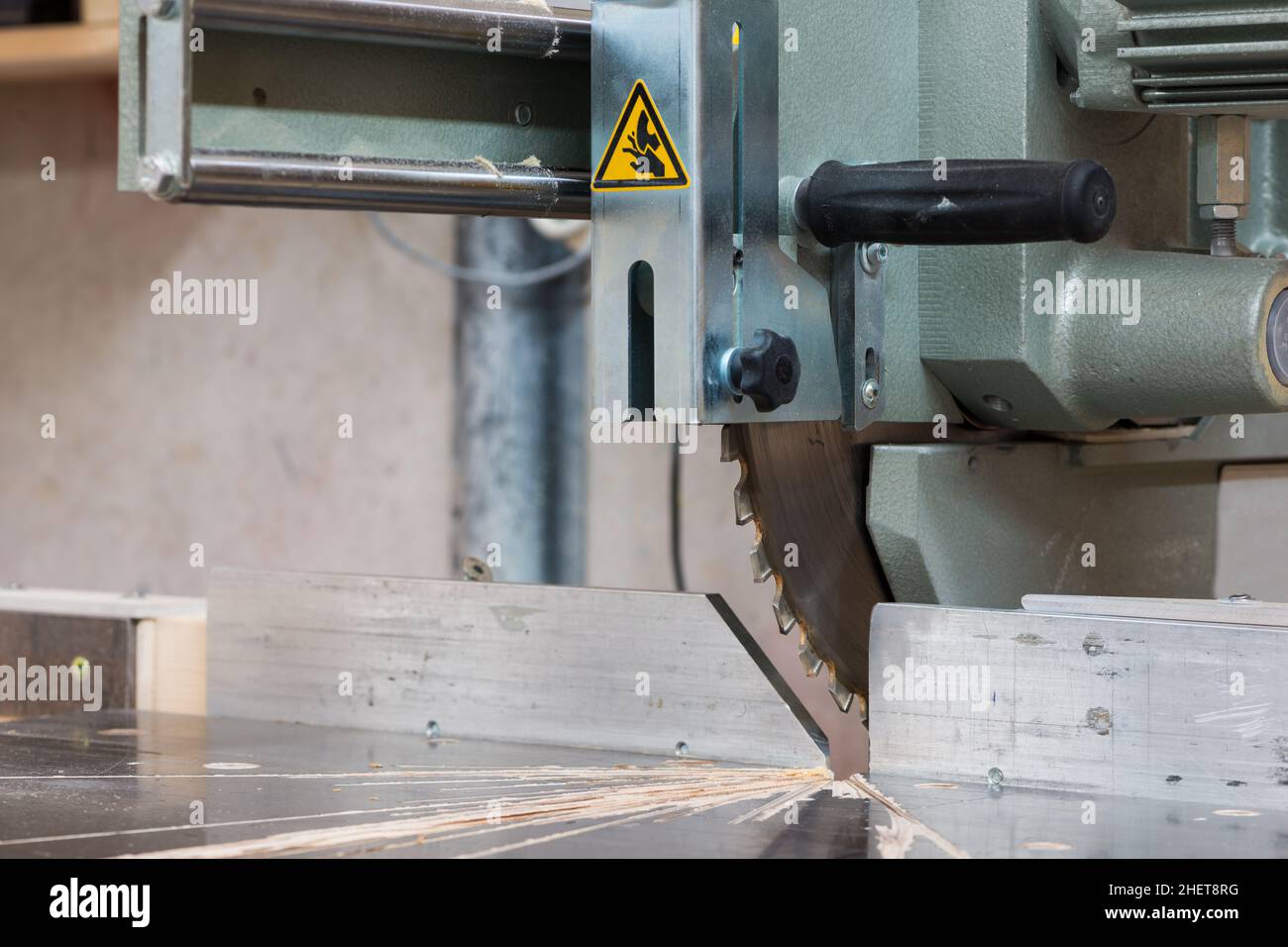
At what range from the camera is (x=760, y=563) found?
1289 mm

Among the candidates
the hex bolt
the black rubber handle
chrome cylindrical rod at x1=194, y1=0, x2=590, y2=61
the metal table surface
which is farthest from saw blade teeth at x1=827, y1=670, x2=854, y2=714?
the hex bolt

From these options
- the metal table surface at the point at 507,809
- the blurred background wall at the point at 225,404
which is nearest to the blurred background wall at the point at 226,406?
the blurred background wall at the point at 225,404

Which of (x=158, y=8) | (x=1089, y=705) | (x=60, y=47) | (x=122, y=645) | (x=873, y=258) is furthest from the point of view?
(x=60, y=47)

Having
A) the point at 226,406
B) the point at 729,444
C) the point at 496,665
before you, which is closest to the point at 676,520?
the point at 226,406

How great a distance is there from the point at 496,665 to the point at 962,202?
1.71 ft

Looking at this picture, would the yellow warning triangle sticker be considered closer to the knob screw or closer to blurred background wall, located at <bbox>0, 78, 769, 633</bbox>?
the knob screw

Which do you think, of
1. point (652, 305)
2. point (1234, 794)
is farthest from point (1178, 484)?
point (652, 305)

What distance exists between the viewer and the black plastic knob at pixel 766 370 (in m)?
1.12

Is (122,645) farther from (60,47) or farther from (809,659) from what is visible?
(60,47)

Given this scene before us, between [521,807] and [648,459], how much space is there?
202 centimetres

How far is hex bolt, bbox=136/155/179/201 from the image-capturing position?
1.04 m

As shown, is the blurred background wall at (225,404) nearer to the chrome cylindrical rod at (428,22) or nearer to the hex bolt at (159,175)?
the chrome cylindrical rod at (428,22)
